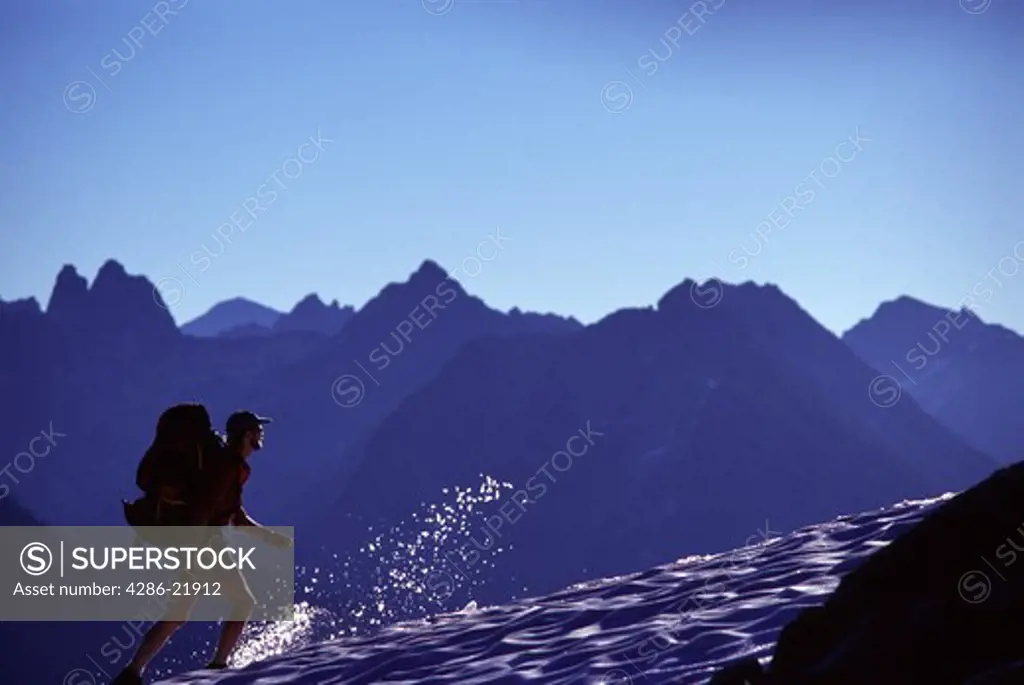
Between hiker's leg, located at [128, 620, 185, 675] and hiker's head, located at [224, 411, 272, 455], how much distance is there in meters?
1.61

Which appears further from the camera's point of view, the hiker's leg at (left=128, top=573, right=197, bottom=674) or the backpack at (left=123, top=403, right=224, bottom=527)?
the backpack at (left=123, top=403, right=224, bottom=527)

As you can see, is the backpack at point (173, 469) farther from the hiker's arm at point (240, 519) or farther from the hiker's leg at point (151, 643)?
the hiker's leg at point (151, 643)

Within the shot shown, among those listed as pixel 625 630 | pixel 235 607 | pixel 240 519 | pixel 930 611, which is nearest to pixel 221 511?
pixel 240 519

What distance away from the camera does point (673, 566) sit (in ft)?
37.2

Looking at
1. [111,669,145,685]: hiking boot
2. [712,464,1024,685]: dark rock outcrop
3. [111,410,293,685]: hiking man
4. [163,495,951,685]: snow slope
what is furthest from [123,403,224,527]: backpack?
[712,464,1024,685]: dark rock outcrop

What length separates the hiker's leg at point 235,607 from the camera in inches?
367

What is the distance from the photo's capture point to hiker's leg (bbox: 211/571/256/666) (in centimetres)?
933

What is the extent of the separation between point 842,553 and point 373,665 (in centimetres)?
415

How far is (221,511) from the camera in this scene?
9250 mm

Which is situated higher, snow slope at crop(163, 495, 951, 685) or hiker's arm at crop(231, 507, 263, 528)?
hiker's arm at crop(231, 507, 263, 528)

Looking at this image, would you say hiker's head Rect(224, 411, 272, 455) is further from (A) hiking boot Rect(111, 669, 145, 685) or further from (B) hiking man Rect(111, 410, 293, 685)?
(A) hiking boot Rect(111, 669, 145, 685)

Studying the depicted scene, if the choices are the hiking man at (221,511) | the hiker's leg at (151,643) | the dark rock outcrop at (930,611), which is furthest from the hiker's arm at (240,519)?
the dark rock outcrop at (930,611)

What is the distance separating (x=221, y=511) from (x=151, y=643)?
1206 millimetres

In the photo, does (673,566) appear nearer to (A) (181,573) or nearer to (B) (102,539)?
(A) (181,573)
